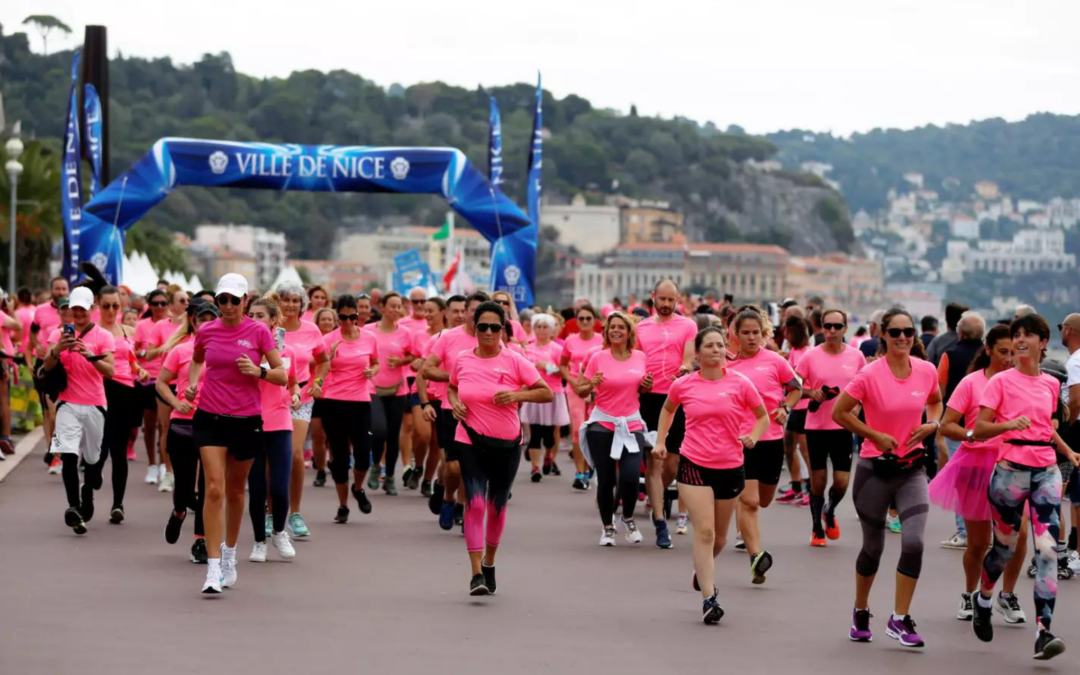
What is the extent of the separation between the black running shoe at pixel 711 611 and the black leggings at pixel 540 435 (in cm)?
940

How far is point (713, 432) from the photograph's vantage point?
9906 millimetres

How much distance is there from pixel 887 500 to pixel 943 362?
4.45 meters

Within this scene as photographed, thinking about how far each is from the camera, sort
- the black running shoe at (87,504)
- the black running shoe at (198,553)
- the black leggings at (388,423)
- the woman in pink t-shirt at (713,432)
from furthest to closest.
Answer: the black leggings at (388,423), the black running shoe at (87,504), the black running shoe at (198,553), the woman in pink t-shirt at (713,432)

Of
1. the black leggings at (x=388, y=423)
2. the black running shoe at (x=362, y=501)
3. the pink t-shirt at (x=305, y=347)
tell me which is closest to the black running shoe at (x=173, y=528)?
the pink t-shirt at (x=305, y=347)

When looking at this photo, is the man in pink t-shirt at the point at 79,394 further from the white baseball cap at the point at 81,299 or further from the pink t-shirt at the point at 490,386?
the pink t-shirt at the point at 490,386

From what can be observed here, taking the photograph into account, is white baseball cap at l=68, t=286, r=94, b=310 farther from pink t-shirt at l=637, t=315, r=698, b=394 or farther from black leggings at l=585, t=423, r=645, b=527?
pink t-shirt at l=637, t=315, r=698, b=394

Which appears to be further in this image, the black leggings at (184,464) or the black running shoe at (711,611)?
the black leggings at (184,464)

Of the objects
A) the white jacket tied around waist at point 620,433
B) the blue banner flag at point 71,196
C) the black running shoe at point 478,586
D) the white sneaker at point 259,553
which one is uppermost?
the blue banner flag at point 71,196

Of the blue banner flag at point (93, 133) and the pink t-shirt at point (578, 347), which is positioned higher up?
the blue banner flag at point (93, 133)

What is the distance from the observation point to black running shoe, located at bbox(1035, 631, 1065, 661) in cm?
821

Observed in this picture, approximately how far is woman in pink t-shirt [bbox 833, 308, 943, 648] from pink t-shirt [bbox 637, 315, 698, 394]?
4281 mm

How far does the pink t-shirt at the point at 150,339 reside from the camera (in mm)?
15359

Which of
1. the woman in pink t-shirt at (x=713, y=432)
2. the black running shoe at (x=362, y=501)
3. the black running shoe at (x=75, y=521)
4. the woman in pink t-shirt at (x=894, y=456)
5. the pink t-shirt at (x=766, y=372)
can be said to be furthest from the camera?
the black running shoe at (x=362, y=501)

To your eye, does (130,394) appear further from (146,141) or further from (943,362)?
(146,141)
